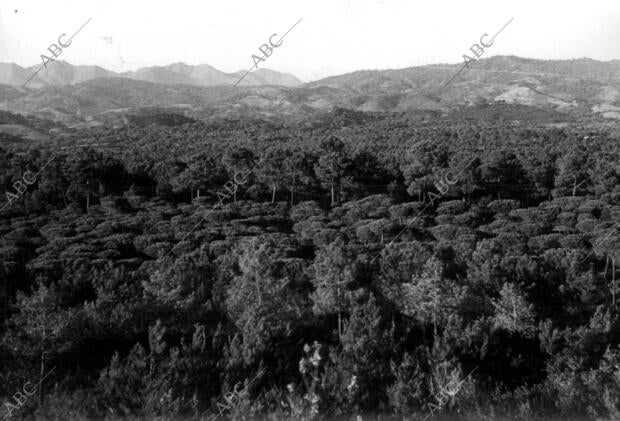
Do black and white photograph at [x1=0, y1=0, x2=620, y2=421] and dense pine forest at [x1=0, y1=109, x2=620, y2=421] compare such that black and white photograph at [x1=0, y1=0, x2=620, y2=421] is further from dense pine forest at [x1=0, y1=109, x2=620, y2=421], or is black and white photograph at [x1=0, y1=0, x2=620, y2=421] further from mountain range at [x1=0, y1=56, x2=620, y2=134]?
mountain range at [x1=0, y1=56, x2=620, y2=134]

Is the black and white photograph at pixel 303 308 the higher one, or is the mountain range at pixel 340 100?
the mountain range at pixel 340 100

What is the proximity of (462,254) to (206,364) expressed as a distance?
31.2ft

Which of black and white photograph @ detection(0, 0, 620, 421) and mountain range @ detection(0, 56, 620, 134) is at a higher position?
mountain range @ detection(0, 56, 620, 134)

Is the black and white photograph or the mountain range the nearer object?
the black and white photograph

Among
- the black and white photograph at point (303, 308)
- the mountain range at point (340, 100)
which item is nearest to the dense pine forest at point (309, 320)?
the black and white photograph at point (303, 308)

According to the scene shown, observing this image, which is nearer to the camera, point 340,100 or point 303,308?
point 303,308

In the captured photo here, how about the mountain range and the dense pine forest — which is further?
the mountain range

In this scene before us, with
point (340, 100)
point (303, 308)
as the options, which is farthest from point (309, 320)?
point (340, 100)

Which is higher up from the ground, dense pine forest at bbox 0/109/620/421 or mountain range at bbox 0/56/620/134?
mountain range at bbox 0/56/620/134

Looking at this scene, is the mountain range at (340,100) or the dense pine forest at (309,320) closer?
the dense pine forest at (309,320)

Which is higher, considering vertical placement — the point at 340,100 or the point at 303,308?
the point at 340,100

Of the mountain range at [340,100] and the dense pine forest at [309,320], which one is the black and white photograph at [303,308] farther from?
the mountain range at [340,100]

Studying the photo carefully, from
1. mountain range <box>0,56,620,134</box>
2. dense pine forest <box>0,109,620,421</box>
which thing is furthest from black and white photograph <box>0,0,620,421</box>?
mountain range <box>0,56,620,134</box>

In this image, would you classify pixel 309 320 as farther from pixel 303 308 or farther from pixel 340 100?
pixel 340 100
